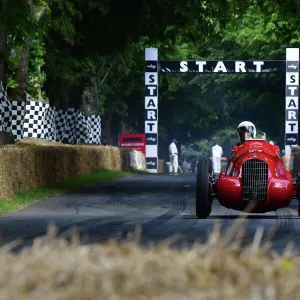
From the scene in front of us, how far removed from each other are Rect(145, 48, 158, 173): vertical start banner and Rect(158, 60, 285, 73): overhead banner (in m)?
0.67

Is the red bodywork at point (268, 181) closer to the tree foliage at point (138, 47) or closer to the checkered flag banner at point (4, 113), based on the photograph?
the tree foliage at point (138, 47)

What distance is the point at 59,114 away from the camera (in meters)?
46.9

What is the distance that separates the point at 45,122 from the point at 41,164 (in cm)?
1580

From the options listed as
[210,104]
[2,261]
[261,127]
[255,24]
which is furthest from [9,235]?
[210,104]

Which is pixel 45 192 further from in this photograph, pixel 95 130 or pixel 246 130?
pixel 95 130

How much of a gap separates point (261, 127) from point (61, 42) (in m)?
43.7

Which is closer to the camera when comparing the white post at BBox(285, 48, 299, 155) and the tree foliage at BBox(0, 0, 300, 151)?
the tree foliage at BBox(0, 0, 300, 151)

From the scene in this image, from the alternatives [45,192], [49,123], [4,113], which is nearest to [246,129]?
[45,192]

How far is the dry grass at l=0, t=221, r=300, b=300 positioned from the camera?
347cm

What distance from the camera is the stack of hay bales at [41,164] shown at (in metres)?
21.4

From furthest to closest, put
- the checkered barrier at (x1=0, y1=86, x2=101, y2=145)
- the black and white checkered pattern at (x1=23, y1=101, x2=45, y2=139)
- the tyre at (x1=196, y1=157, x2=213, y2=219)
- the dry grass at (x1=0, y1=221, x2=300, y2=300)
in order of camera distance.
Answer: the black and white checkered pattern at (x1=23, y1=101, x2=45, y2=139) < the checkered barrier at (x1=0, y1=86, x2=101, y2=145) < the tyre at (x1=196, y1=157, x2=213, y2=219) < the dry grass at (x1=0, y1=221, x2=300, y2=300)

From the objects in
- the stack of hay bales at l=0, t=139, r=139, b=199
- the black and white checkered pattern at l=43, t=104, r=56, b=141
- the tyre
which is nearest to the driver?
the tyre

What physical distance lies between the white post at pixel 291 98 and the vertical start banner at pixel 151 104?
7328mm

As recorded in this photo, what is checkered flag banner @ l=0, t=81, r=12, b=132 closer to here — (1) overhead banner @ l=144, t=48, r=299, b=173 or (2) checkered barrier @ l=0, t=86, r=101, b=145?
(2) checkered barrier @ l=0, t=86, r=101, b=145
